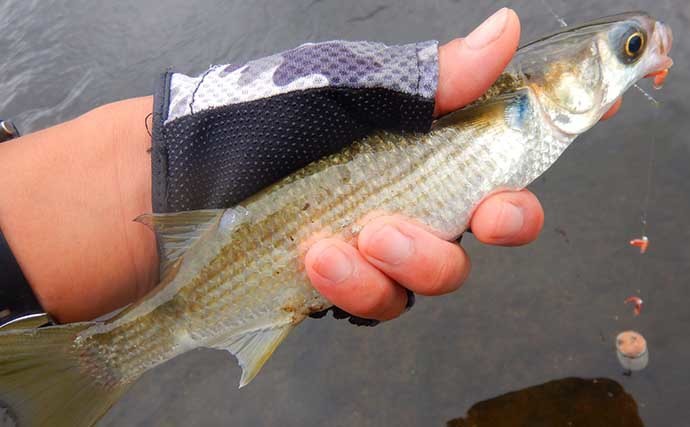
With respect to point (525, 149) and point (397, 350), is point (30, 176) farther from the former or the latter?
point (397, 350)

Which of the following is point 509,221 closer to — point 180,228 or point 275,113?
point 275,113

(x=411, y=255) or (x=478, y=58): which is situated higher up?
(x=478, y=58)

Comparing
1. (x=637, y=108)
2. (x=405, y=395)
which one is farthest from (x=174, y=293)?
(x=637, y=108)

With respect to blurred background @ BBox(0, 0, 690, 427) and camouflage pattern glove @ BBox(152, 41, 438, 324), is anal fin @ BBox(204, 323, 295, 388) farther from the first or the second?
blurred background @ BBox(0, 0, 690, 427)

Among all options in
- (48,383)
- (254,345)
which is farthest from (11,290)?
(254,345)

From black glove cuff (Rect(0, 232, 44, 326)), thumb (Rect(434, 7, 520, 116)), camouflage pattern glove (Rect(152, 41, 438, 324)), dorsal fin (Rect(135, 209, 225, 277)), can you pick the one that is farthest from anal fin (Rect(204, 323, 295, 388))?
thumb (Rect(434, 7, 520, 116))

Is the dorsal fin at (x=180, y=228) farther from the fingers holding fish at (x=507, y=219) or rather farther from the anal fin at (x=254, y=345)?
the fingers holding fish at (x=507, y=219)

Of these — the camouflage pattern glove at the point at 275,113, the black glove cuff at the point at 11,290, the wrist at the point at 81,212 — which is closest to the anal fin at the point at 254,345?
the camouflage pattern glove at the point at 275,113
